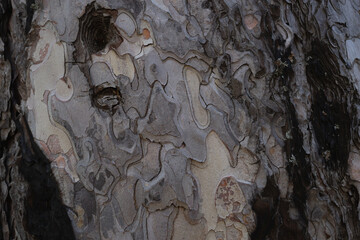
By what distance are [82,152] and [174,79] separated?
0.30 metres

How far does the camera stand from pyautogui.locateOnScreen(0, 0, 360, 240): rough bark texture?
122 centimetres

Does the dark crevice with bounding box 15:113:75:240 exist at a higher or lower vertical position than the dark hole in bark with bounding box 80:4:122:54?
lower

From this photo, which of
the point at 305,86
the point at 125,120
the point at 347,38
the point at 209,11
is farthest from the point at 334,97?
the point at 125,120

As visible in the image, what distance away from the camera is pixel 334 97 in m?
1.33

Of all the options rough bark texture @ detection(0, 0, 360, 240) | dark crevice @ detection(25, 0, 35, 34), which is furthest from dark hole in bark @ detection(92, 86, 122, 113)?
dark crevice @ detection(25, 0, 35, 34)

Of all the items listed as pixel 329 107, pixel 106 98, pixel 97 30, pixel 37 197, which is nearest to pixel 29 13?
pixel 97 30

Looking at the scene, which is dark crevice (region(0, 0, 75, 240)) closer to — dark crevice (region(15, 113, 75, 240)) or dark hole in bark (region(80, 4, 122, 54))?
dark crevice (region(15, 113, 75, 240))

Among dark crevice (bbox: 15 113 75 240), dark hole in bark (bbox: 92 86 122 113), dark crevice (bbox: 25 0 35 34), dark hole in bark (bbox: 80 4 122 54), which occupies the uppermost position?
dark crevice (bbox: 25 0 35 34)

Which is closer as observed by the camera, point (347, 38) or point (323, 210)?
point (323, 210)

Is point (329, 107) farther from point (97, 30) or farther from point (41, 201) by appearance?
point (41, 201)

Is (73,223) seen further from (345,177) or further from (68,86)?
(345,177)

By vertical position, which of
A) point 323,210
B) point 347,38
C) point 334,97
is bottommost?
point 323,210

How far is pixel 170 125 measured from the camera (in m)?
1.24

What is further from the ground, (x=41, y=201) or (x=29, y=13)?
(x=29, y=13)
